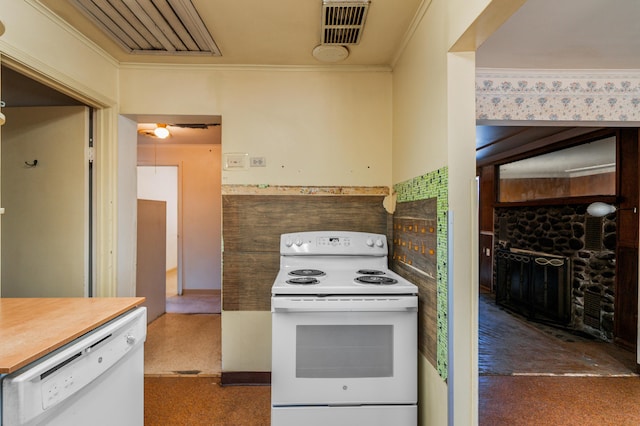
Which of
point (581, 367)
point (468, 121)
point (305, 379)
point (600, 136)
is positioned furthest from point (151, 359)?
point (600, 136)

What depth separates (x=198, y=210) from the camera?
4445mm

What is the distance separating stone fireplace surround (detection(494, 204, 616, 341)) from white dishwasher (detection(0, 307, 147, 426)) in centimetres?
403

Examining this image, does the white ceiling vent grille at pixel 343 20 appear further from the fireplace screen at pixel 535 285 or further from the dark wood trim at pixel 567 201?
the fireplace screen at pixel 535 285

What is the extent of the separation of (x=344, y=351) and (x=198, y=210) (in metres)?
3.61

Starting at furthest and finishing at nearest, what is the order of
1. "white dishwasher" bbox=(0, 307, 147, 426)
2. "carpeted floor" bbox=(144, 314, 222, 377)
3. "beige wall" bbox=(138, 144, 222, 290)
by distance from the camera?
"beige wall" bbox=(138, 144, 222, 290) → "carpeted floor" bbox=(144, 314, 222, 377) → "white dishwasher" bbox=(0, 307, 147, 426)

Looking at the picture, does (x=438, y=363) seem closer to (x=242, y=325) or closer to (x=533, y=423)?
(x=533, y=423)

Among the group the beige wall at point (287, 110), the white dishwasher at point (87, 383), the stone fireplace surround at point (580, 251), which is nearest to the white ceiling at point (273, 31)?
the beige wall at point (287, 110)

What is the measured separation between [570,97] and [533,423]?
2245 mm

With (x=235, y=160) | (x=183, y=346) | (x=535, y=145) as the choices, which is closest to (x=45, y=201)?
(x=235, y=160)

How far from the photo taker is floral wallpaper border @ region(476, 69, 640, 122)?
2.21 metres

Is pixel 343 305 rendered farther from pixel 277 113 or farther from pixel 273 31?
pixel 273 31

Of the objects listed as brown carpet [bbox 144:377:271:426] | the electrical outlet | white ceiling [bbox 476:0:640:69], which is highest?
white ceiling [bbox 476:0:640:69]

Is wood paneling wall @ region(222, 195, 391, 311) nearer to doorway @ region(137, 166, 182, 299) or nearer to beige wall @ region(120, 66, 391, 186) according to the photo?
beige wall @ region(120, 66, 391, 186)

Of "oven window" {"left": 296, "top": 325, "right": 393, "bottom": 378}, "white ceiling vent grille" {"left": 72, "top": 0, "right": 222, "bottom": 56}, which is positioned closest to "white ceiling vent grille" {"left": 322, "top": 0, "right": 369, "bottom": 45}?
"white ceiling vent grille" {"left": 72, "top": 0, "right": 222, "bottom": 56}
